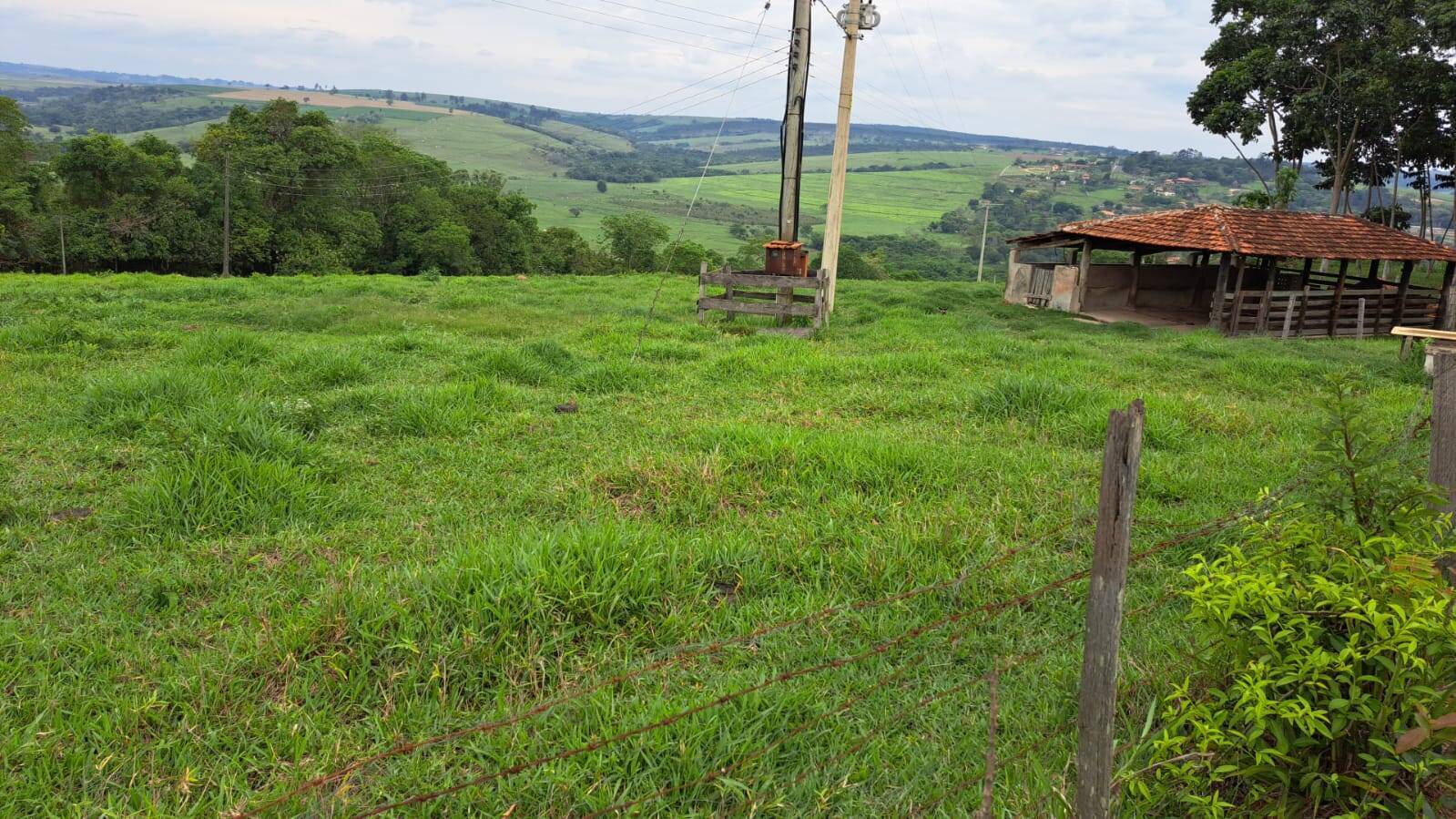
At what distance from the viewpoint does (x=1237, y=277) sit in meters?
18.2

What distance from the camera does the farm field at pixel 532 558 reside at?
2912mm

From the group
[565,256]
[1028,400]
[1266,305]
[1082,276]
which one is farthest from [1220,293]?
[565,256]

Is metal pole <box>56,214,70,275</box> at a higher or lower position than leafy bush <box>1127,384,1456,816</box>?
lower

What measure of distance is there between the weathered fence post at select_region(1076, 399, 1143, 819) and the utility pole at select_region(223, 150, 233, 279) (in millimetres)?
44238

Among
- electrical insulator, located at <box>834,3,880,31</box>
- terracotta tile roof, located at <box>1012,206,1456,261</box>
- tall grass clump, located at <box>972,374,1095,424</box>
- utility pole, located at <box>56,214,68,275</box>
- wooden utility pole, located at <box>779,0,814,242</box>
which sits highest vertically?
electrical insulator, located at <box>834,3,880,31</box>

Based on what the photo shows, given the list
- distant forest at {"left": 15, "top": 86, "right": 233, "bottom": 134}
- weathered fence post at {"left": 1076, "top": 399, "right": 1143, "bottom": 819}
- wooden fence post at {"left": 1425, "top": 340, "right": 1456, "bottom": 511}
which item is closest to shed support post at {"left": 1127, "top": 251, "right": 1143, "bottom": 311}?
wooden fence post at {"left": 1425, "top": 340, "right": 1456, "bottom": 511}

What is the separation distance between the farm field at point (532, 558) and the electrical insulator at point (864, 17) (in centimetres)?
871

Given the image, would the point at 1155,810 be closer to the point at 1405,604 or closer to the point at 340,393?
the point at 1405,604

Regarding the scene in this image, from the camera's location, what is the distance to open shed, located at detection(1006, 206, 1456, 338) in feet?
59.8

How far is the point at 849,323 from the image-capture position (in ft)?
50.0

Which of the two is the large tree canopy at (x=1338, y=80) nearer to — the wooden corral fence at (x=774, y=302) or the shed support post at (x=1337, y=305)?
Answer: the shed support post at (x=1337, y=305)

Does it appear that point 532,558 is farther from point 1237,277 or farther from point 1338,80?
point 1338,80

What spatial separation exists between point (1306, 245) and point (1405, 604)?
20054 millimetres

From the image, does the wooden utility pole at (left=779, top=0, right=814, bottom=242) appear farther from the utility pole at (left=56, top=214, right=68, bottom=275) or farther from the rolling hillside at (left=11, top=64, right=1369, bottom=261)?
the rolling hillside at (left=11, top=64, right=1369, bottom=261)
